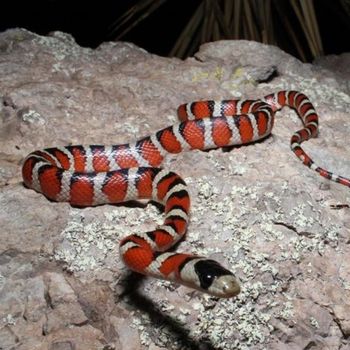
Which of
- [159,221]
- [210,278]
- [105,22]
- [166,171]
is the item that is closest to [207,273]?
[210,278]

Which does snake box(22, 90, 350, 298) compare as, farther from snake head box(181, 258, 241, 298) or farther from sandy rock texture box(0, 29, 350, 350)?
sandy rock texture box(0, 29, 350, 350)

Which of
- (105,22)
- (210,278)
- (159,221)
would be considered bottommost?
(159,221)

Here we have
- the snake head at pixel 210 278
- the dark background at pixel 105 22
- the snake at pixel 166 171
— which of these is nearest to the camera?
the snake head at pixel 210 278

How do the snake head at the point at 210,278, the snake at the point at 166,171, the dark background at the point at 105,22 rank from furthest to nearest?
1. the dark background at the point at 105,22
2. the snake at the point at 166,171
3. the snake head at the point at 210,278

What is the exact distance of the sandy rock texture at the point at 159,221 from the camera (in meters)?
3.51

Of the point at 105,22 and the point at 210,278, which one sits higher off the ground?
the point at 105,22

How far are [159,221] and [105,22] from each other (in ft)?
15.1

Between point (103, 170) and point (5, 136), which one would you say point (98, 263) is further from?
point (5, 136)

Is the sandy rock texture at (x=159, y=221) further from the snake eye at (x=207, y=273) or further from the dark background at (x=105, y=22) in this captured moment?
the dark background at (x=105, y=22)

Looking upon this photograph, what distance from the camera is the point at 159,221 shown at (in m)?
4.25

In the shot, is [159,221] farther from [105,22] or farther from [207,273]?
[105,22]

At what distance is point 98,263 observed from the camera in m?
3.80

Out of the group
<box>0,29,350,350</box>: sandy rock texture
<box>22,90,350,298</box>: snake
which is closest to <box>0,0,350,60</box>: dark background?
<box>0,29,350,350</box>: sandy rock texture

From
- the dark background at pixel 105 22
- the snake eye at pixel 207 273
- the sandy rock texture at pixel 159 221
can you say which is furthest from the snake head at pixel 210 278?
the dark background at pixel 105 22
